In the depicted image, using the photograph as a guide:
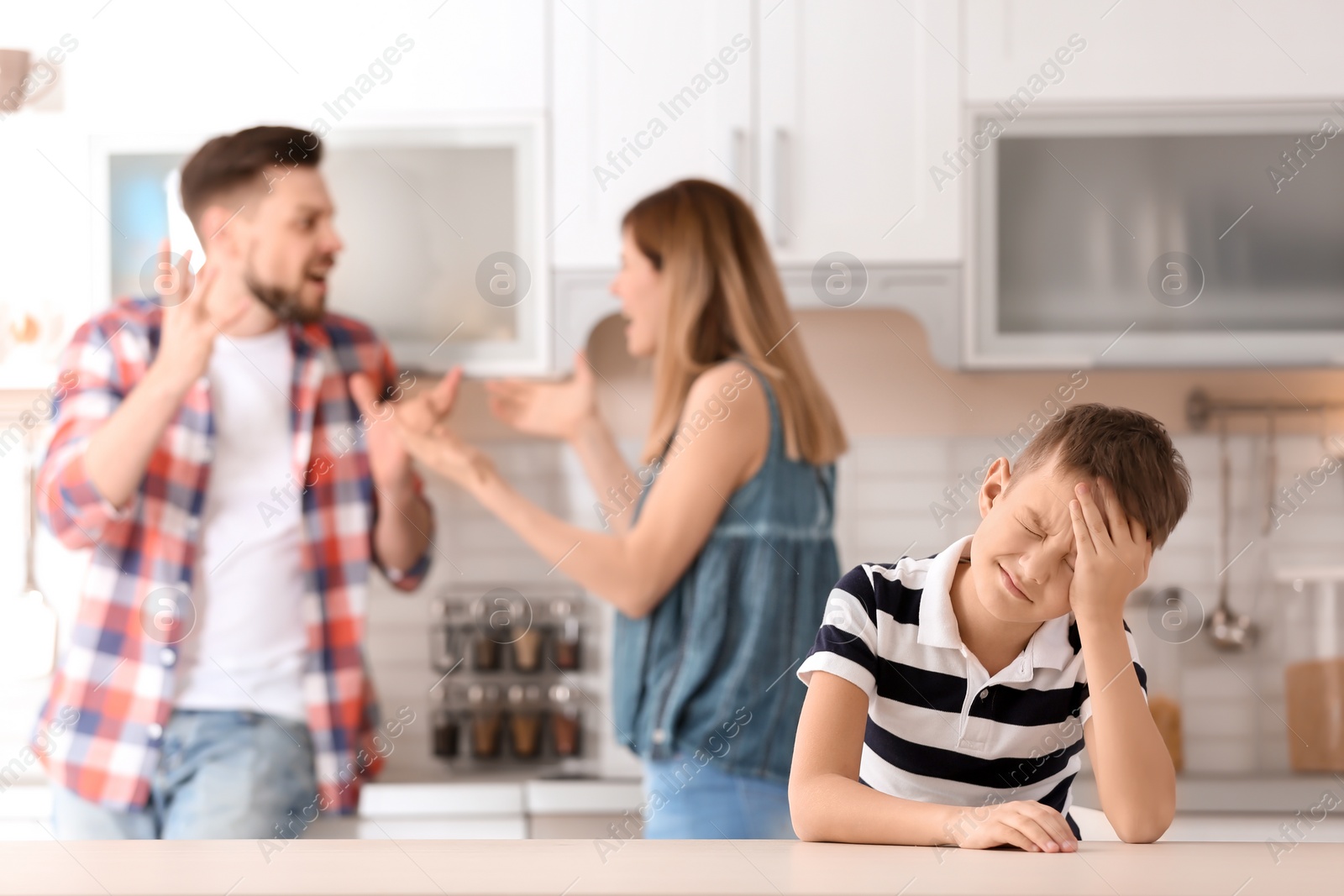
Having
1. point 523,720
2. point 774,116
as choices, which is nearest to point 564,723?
point 523,720

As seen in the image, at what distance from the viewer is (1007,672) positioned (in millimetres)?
965

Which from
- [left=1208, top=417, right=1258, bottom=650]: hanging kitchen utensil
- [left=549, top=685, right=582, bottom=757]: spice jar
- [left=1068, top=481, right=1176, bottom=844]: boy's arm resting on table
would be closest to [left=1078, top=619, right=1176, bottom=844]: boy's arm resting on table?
[left=1068, top=481, right=1176, bottom=844]: boy's arm resting on table

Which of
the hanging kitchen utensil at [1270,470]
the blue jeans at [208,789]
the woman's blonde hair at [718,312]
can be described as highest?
the woman's blonde hair at [718,312]

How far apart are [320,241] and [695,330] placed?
0.80 metres

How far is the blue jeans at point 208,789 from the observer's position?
1558 millimetres

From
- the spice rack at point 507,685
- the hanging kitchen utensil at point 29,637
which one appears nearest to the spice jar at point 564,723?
the spice rack at point 507,685

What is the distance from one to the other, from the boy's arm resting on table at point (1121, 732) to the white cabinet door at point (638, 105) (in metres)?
1.31

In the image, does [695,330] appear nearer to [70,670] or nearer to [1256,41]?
[70,670]

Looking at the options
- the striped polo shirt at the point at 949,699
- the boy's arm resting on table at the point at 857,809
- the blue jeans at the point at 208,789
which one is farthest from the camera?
the blue jeans at the point at 208,789

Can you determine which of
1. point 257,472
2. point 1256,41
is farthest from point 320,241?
point 1256,41

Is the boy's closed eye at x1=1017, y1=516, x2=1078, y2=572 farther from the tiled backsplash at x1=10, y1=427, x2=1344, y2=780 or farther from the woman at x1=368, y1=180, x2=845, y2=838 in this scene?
the tiled backsplash at x1=10, y1=427, x2=1344, y2=780

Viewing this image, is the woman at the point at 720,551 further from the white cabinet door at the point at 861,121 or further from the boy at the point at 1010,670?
the white cabinet door at the point at 861,121

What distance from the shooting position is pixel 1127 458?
0.87m

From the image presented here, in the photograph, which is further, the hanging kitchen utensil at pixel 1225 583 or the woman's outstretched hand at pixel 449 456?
the hanging kitchen utensil at pixel 1225 583
